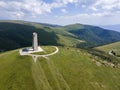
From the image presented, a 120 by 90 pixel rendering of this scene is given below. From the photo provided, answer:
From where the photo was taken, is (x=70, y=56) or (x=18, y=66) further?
(x=70, y=56)

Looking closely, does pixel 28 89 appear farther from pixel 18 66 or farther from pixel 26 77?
pixel 18 66

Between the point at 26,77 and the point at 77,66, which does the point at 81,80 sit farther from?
the point at 26,77

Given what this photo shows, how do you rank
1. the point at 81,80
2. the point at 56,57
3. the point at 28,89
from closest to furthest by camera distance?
1. the point at 28,89
2. the point at 81,80
3. the point at 56,57

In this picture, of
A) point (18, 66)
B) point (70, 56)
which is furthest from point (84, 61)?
point (18, 66)

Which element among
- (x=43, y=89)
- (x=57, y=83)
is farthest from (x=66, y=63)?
(x=43, y=89)

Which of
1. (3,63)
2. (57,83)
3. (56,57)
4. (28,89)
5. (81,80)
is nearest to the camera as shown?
(28,89)

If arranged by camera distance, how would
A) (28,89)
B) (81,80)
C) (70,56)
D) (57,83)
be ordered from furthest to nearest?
(70,56)
(81,80)
(57,83)
(28,89)
